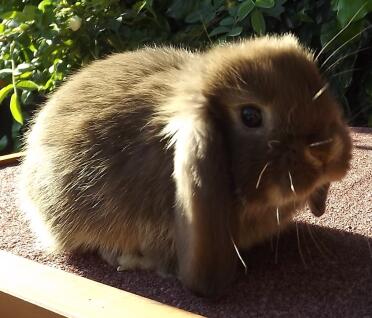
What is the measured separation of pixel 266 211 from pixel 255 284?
115mm

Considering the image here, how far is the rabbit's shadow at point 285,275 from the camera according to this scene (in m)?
0.82

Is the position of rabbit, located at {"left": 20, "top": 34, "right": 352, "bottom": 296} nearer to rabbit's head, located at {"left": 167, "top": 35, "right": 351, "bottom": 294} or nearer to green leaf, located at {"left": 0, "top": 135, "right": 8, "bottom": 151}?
rabbit's head, located at {"left": 167, "top": 35, "right": 351, "bottom": 294}

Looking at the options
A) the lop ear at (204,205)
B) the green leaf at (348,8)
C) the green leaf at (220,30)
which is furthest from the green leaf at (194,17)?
the lop ear at (204,205)

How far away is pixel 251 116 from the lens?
78cm

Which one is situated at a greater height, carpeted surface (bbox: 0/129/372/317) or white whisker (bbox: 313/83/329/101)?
white whisker (bbox: 313/83/329/101)

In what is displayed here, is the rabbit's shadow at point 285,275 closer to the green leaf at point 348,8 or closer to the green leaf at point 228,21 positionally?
the green leaf at point 348,8

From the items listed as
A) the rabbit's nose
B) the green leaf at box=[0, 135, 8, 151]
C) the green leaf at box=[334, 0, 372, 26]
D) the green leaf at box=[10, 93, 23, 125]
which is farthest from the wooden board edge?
the green leaf at box=[0, 135, 8, 151]

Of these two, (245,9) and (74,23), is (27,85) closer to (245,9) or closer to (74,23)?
(74,23)

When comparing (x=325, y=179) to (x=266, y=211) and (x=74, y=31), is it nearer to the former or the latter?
(x=266, y=211)

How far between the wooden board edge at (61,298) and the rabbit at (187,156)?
0.31 feet

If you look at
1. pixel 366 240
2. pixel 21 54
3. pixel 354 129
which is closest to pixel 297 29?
pixel 354 129

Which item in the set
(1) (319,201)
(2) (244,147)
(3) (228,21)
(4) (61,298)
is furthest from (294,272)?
(3) (228,21)

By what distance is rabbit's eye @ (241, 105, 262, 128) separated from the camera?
2.56 feet

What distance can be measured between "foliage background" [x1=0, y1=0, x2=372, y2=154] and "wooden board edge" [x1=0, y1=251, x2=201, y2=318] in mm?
1019
